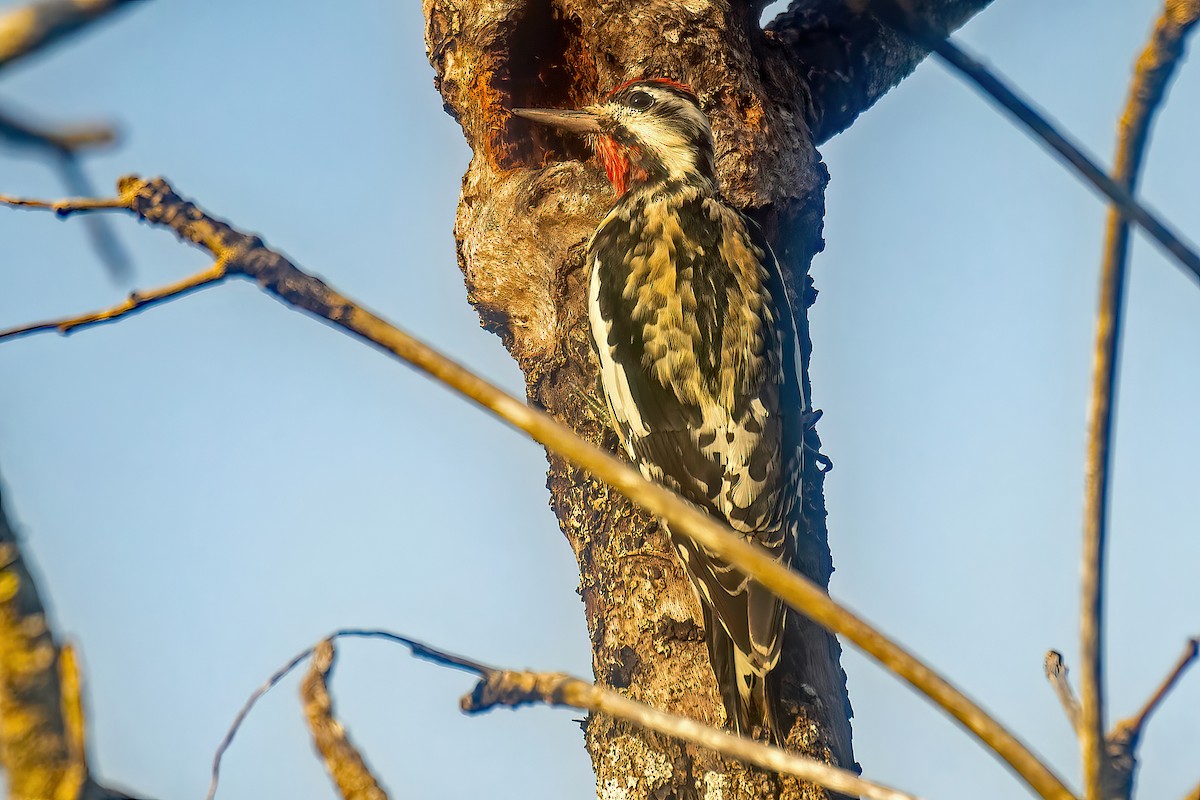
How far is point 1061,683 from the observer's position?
104 centimetres

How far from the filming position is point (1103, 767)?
836 mm

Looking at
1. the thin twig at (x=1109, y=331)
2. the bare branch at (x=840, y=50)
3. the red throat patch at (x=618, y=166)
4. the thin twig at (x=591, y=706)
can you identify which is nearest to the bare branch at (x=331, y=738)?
the thin twig at (x=591, y=706)

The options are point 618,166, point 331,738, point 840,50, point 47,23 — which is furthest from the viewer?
point 840,50

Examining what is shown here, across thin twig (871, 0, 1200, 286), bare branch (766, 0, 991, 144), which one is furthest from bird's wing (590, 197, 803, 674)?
thin twig (871, 0, 1200, 286)

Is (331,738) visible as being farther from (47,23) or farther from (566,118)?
(566,118)

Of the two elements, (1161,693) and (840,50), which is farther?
(840,50)

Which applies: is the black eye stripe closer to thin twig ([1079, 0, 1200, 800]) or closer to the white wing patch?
the white wing patch

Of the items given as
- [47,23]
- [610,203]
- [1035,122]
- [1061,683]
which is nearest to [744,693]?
[1061,683]

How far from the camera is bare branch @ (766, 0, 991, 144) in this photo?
3.41 metres

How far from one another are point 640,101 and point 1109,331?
2.46 meters

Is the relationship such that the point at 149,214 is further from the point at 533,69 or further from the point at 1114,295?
the point at 533,69

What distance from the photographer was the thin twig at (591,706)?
2.88 feet

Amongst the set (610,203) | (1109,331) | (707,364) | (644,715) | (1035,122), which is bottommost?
(644,715)

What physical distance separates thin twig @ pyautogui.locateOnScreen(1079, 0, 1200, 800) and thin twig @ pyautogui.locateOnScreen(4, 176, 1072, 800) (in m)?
0.08
